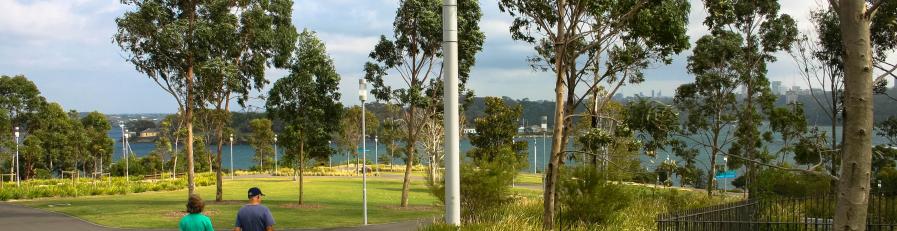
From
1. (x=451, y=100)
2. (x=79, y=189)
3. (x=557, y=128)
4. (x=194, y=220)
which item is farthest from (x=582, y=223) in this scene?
(x=79, y=189)

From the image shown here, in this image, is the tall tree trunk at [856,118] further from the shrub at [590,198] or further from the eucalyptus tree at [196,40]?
the eucalyptus tree at [196,40]

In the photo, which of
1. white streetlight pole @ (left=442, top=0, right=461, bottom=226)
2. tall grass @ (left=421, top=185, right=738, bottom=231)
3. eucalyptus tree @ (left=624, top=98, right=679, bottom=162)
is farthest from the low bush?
eucalyptus tree @ (left=624, top=98, right=679, bottom=162)

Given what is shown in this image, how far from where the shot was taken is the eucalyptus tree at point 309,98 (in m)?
25.4

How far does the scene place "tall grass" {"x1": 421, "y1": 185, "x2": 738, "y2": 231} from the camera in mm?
11303

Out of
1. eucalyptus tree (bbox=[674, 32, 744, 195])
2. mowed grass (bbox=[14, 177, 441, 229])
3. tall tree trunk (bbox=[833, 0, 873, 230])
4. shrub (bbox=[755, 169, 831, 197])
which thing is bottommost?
mowed grass (bbox=[14, 177, 441, 229])

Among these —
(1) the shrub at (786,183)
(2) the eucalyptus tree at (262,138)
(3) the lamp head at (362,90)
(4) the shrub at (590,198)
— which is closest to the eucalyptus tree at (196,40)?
(3) the lamp head at (362,90)

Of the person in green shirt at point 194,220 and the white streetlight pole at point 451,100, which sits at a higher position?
the white streetlight pole at point 451,100

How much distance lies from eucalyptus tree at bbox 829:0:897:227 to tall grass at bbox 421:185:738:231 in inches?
223

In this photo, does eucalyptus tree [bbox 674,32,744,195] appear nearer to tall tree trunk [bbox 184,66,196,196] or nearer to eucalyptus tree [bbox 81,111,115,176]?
tall tree trunk [bbox 184,66,196,196]

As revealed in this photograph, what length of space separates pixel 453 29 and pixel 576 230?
6.87 m

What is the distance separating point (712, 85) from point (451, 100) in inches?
946

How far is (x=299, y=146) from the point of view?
27719mm

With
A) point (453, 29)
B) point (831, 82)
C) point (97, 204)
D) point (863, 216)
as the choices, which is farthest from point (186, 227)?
point (831, 82)

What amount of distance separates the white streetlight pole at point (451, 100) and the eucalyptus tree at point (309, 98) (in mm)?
17774
